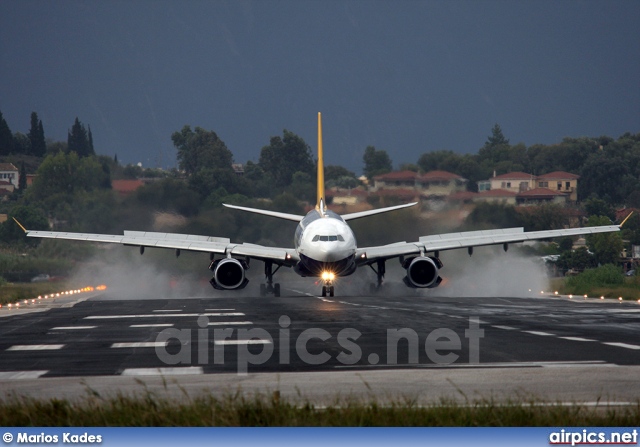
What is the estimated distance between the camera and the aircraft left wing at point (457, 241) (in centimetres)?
5219

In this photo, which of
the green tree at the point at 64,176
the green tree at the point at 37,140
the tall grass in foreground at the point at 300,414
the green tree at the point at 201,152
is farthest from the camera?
the green tree at the point at 37,140

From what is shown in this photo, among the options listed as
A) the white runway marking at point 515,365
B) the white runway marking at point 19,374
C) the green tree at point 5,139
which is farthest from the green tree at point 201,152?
the white runway marking at point 515,365

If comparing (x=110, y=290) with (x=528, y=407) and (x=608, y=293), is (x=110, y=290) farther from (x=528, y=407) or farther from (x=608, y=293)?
(x=528, y=407)

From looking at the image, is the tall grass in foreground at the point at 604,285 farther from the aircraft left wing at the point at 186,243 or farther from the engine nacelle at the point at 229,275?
the engine nacelle at the point at 229,275

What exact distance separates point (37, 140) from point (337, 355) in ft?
497

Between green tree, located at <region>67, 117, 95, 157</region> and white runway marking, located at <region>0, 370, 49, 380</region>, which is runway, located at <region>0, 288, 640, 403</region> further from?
green tree, located at <region>67, 117, 95, 157</region>

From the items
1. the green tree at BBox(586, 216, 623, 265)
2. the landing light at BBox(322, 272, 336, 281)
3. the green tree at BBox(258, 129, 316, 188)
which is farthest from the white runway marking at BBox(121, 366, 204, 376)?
the green tree at BBox(258, 129, 316, 188)

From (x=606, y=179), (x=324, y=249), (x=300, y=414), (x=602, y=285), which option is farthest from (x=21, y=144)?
(x=300, y=414)

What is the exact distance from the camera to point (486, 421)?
1096cm

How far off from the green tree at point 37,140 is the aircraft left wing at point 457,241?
4492 inches

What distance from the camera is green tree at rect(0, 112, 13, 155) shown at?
14938cm

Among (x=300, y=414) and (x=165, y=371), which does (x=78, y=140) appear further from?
(x=300, y=414)

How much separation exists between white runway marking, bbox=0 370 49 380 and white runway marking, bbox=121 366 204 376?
1328 mm

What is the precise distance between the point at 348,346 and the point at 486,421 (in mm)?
10004
